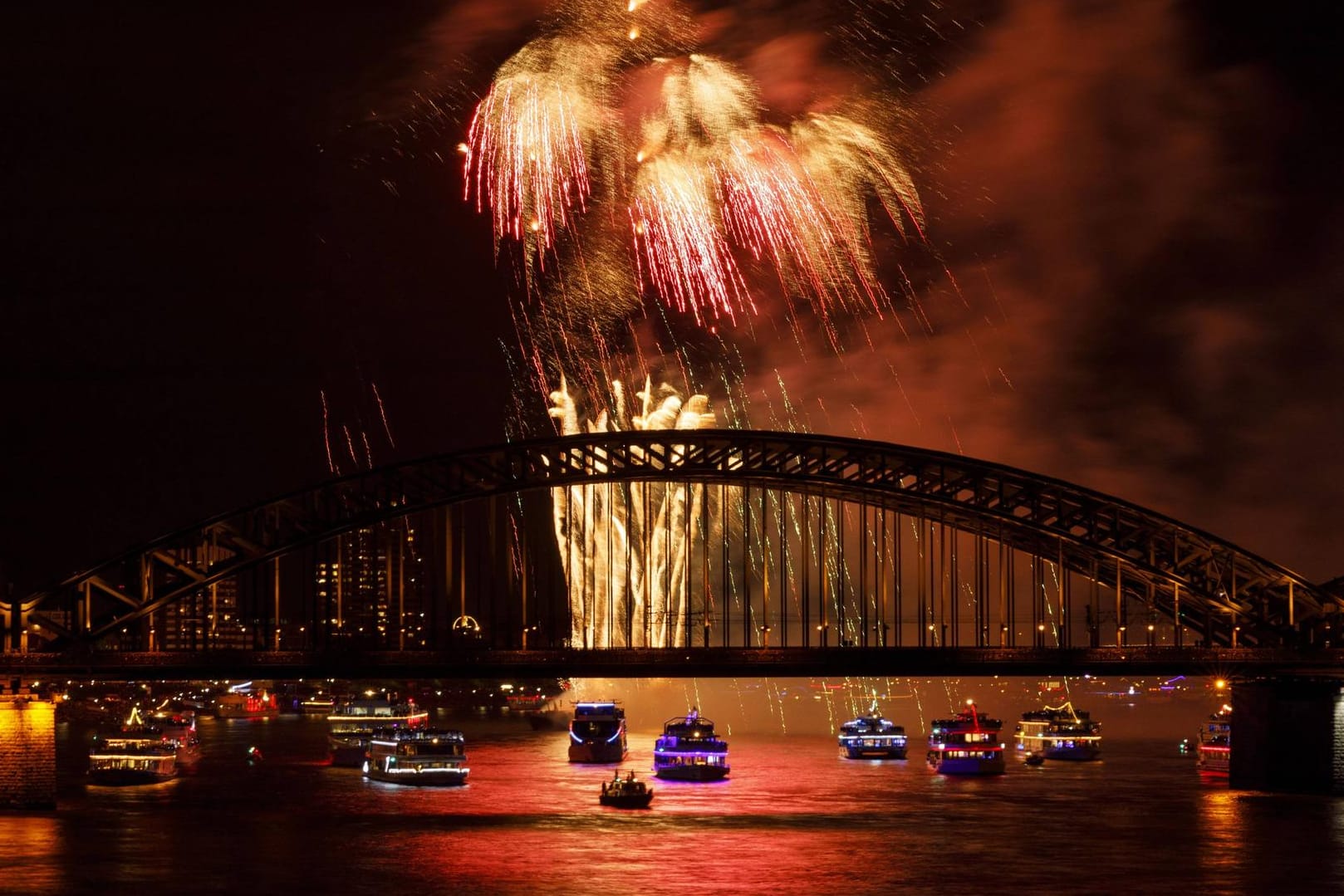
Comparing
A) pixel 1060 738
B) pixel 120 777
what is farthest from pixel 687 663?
pixel 1060 738

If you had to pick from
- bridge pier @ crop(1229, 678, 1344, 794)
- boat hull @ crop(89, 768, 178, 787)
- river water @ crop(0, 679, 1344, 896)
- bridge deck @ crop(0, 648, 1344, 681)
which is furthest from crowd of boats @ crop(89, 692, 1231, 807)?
bridge pier @ crop(1229, 678, 1344, 794)

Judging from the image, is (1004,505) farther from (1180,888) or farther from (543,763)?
(543,763)

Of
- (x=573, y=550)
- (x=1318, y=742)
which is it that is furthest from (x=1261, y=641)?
(x=573, y=550)

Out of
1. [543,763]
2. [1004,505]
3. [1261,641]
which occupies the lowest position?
[543,763]

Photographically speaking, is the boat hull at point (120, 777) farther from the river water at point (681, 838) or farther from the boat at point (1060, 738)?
the boat at point (1060, 738)

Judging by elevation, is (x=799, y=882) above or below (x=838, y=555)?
below

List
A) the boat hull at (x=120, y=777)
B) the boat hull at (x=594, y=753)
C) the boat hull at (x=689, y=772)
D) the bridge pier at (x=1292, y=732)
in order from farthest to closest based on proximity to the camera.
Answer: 1. the boat hull at (x=594, y=753)
2. the boat hull at (x=689, y=772)
3. the boat hull at (x=120, y=777)
4. the bridge pier at (x=1292, y=732)

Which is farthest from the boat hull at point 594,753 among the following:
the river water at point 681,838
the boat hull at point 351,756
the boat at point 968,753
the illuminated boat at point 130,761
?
the illuminated boat at point 130,761
